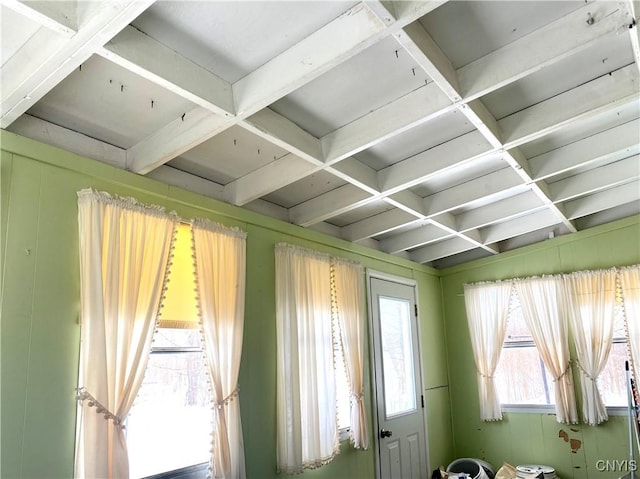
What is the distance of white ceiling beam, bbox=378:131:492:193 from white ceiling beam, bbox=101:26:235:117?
55.7 inches

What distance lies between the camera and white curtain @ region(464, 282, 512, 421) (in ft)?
17.1

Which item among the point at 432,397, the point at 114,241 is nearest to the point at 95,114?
the point at 114,241

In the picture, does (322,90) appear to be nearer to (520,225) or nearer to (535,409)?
(520,225)

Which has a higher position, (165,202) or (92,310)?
(165,202)

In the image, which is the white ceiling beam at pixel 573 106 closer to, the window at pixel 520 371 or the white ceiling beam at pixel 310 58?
the white ceiling beam at pixel 310 58

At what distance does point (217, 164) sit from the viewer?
9.64 ft

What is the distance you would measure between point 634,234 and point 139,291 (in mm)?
4555

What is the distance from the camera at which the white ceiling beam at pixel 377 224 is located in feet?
13.4

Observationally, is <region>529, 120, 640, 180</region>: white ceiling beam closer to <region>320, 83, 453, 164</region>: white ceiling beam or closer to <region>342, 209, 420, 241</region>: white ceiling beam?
<region>342, 209, 420, 241</region>: white ceiling beam

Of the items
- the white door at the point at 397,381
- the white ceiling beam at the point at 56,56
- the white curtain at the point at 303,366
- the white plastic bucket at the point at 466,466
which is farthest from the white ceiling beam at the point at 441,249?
the white ceiling beam at the point at 56,56

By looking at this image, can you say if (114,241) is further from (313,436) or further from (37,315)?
(313,436)

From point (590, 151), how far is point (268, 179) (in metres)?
2.16

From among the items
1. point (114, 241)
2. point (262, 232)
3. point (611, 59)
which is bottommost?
point (114, 241)

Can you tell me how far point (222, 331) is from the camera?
2814 mm
